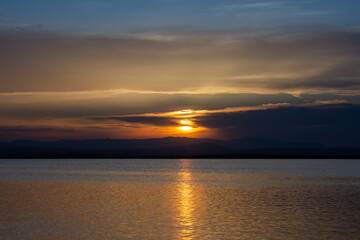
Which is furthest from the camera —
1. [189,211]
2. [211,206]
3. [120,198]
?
[120,198]

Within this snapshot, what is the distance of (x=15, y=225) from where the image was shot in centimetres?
3481

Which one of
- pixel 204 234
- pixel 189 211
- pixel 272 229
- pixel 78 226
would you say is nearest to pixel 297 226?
pixel 272 229

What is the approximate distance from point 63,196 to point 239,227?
1224 inches

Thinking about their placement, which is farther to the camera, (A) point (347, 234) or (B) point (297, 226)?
(B) point (297, 226)

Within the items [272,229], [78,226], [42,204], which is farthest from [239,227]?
[42,204]

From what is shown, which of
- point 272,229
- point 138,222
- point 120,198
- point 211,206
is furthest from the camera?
point 120,198

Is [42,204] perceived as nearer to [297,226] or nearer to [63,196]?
[63,196]

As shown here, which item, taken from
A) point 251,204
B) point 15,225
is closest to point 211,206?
point 251,204

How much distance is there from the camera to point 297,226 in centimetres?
3494

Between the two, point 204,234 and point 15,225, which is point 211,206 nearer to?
point 204,234

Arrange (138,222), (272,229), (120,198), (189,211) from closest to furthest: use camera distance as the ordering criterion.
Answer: (272,229) < (138,222) < (189,211) < (120,198)

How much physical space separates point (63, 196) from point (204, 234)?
31.9m

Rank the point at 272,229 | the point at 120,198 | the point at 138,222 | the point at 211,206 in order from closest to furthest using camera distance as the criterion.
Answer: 1. the point at 272,229
2. the point at 138,222
3. the point at 211,206
4. the point at 120,198

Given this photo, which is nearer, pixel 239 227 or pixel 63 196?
pixel 239 227
